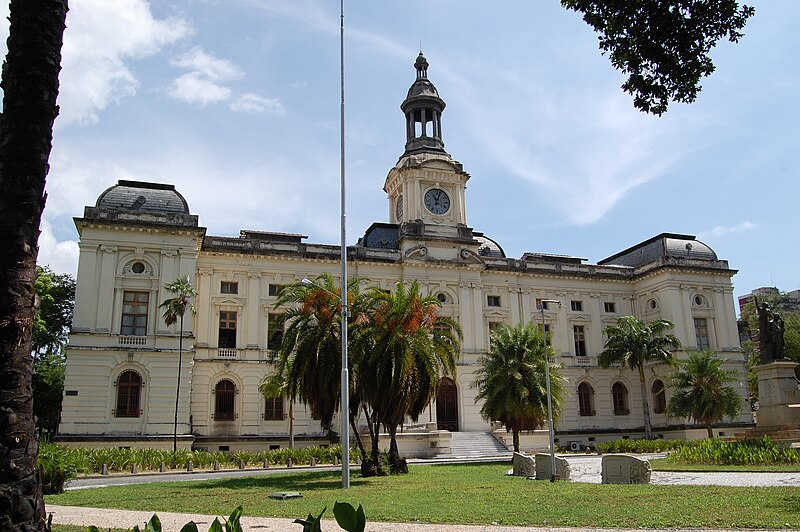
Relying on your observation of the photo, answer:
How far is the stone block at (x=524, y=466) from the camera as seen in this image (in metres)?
25.0

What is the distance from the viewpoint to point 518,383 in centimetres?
3728

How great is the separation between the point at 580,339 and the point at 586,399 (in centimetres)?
470

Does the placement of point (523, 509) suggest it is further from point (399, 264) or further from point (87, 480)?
point (399, 264)

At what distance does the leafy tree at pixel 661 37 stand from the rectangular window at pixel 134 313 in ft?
112

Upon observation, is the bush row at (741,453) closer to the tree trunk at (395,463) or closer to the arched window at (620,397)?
the tree trunk at (395,463)

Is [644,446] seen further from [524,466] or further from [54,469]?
[54,469]

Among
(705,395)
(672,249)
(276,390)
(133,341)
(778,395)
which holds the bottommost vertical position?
(778,395)

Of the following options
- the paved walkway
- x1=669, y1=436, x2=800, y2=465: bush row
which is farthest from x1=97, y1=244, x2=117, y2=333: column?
x1=669, y1=436, x2=800, y2=465: bush row

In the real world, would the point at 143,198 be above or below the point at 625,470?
above

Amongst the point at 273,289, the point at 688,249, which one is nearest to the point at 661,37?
the point at 273,289

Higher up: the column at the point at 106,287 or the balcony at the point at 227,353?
the column at the point at 106,287

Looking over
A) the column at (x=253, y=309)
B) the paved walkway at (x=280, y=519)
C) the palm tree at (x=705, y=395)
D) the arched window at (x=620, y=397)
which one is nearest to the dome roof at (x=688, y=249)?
the arched window at (x=620, y=397)

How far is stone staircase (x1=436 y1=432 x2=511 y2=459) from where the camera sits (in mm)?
41562

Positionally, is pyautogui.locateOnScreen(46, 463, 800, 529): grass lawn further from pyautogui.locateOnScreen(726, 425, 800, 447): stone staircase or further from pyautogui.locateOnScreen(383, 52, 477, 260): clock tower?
pyautogui.locateOnScreen(383, 52, 477, 260): clock tower
